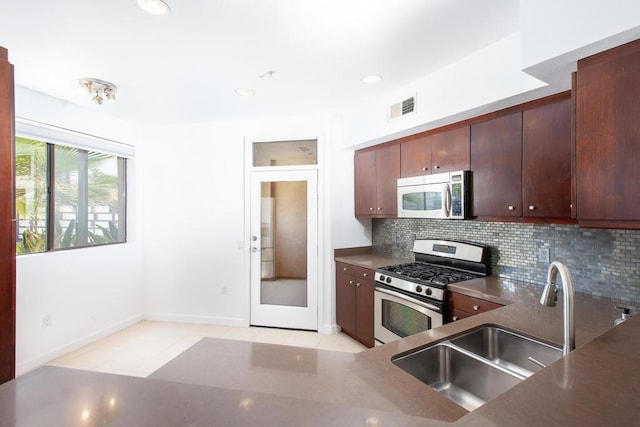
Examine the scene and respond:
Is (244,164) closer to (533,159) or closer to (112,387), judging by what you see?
(533,159)

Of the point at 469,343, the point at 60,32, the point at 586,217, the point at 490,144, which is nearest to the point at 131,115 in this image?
the point at 60,32

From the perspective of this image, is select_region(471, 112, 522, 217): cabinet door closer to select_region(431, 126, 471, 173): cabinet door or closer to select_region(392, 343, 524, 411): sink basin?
select_region(431, 126, 471, 173): cabinet door

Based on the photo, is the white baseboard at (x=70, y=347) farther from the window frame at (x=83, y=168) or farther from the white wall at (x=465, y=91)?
the white wall at (x=465, y=91)

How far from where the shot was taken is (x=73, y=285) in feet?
10.4

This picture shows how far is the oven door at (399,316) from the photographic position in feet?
7.77

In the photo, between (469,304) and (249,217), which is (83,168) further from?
(469,304)

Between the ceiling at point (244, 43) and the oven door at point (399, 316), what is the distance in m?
1.92

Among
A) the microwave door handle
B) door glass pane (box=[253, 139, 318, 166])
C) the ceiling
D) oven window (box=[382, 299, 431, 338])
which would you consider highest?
the ceiling

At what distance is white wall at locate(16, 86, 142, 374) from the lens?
2750mm

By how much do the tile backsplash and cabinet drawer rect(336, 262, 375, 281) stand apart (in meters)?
0.73

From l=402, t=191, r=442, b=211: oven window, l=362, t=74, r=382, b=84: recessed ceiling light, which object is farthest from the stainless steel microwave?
l=362, t=74, r=382, b=84: recessed ceiling light

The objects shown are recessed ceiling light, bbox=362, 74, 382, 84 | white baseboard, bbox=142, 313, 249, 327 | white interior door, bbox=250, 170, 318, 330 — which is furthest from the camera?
white baseboard, bbox=142, 313, 249, 327

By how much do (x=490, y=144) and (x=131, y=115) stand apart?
387 centimetres

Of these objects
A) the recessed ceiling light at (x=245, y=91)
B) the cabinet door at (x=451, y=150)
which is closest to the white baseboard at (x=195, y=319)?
the recessed ceiling light at (x=245, y=91)
